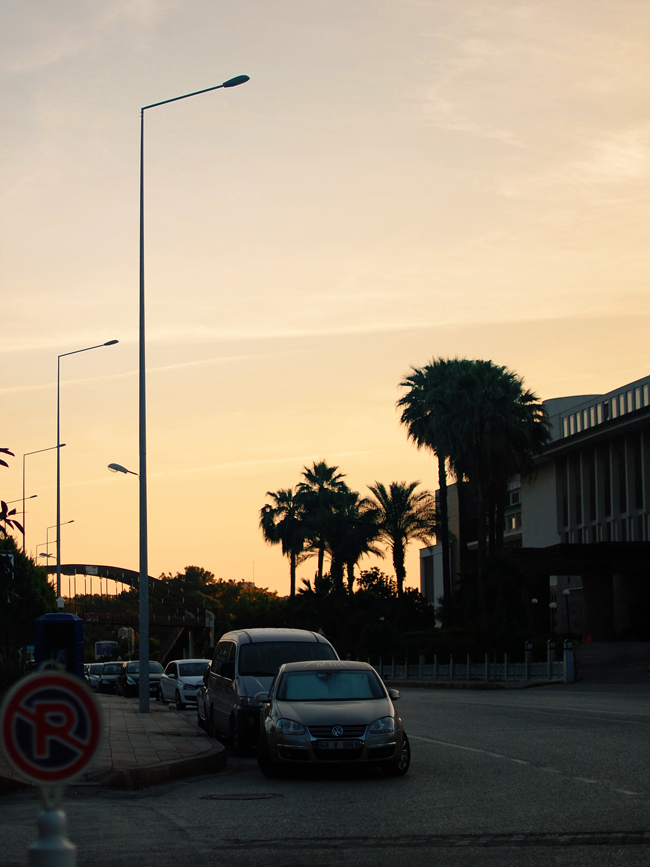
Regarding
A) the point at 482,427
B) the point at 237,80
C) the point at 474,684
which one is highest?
the point at 237,80

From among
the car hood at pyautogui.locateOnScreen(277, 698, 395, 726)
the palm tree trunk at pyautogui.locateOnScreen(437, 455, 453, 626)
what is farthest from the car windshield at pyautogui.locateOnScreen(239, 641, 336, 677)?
the palm tree trunk at pyautogui.locateOnScreen(437, 455, 453, 626)

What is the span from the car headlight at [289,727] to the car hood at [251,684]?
3.49 metres

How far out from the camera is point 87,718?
4.19 metres

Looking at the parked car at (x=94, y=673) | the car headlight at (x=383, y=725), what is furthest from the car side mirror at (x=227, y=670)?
the parked car at (x=94, y=673)

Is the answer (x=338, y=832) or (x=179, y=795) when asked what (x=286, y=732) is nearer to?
(x=179, y=795)

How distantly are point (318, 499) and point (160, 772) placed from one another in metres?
63.0

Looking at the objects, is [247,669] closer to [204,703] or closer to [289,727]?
[204,703]

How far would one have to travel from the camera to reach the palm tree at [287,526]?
250 feet

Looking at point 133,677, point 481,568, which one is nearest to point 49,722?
point 133,677

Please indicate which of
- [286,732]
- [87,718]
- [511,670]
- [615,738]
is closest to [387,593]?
[511,670]

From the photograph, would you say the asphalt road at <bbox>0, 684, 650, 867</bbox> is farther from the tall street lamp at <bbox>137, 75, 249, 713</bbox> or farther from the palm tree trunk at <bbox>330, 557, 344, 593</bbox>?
the palm tree trunk at <bbox>330, 557, 344, 593</bbox>

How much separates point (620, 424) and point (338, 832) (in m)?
54.5

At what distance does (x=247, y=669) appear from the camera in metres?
17.5

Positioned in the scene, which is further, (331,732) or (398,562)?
(398,562)
